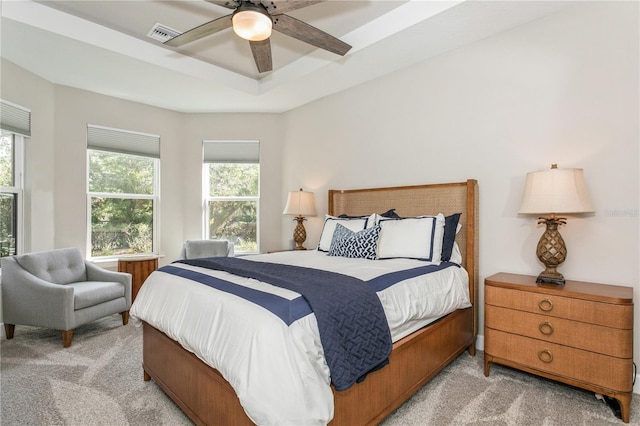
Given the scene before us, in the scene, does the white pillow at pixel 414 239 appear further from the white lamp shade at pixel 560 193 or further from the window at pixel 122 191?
the window at pixel 122 191

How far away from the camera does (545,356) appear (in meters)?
2.20

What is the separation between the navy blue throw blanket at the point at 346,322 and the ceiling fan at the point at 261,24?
4.91ft

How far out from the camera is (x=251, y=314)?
57.7 inches

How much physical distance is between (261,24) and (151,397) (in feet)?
8.00

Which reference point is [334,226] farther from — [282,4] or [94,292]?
[94,292]

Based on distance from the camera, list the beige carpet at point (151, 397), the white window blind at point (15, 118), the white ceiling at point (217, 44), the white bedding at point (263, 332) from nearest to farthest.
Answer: the white bedding at point (263, 332) < the beige carpet at point (151, 397) < the white ceiling at point (217, 44) < the white window blind at point (15, 118)

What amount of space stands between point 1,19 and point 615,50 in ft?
15.0

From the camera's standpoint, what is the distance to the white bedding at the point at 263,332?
1306 millimetres

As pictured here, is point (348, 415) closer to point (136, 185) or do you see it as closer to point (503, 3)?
point (503, 3)

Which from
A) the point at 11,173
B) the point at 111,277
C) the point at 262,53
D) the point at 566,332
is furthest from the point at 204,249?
the point at 566,332

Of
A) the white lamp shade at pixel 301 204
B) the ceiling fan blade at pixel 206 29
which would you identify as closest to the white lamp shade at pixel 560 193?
the ceiling fan blade at pixel 206 29

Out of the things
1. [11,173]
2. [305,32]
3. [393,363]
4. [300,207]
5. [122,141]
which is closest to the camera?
[393,363]

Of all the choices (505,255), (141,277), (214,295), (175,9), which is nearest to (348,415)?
(214,295)

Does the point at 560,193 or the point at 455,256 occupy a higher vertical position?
the point at 560,193
